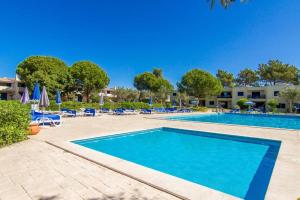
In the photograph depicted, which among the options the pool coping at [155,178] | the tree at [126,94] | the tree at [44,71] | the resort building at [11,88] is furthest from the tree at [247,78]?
the resort building at [11,88]

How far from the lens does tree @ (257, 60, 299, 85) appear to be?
161 feet

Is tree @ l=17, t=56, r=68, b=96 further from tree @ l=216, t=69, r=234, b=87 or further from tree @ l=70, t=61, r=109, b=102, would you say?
tree @ l=216, t=69, r=234, b=87

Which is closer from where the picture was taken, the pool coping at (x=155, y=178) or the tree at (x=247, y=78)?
the pool coping at (x=155, y=178)

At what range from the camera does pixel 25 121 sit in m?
7.59

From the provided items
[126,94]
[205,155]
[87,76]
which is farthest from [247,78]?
[205,155]

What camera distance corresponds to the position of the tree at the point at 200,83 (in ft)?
137

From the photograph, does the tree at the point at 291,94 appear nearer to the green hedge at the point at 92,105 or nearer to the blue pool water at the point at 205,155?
the green hedge at the point at 92,105

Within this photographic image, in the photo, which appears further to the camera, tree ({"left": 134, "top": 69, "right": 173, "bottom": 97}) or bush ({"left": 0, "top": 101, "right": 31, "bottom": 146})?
tree ({"left": 134, "top": 69, "right": 173, "bottom": 97})

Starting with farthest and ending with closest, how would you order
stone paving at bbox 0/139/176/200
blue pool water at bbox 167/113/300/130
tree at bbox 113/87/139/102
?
1. tree at bbox 113/87/139/102
2. blue pool water at bbox 167/113/300/130
3. stone paving at bbox 0/139/176/200

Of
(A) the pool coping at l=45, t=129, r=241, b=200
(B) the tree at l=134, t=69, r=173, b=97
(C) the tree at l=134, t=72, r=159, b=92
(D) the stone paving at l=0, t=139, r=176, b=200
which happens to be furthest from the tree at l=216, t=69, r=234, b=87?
(D) the stone paving at l=0, t=139, r=176, b=200

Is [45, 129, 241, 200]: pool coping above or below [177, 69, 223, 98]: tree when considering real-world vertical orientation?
below

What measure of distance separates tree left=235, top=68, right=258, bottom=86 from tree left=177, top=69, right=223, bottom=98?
21.0m

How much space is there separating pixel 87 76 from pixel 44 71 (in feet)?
23.8

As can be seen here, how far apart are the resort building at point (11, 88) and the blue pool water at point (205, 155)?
1792 inches
